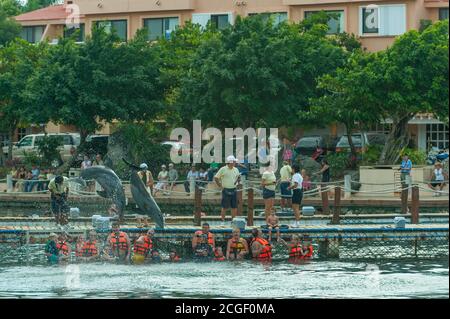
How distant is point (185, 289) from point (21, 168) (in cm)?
2622

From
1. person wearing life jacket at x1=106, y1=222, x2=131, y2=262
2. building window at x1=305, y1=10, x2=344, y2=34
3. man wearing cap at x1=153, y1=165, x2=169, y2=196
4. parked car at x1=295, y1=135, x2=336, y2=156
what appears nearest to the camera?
person wearing life jacket at x1=106, y1=222, x2=131, y2=262

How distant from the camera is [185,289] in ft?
100

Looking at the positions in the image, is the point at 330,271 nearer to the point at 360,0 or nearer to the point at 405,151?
the point at 405,151

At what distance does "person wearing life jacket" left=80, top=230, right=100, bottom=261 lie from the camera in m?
34.5

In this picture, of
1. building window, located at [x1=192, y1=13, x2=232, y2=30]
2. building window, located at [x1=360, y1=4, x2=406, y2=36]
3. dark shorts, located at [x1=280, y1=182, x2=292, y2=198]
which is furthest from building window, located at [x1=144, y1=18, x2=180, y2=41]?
dark shorts, located at [x1=280, y1=182, x2=292, y2=198]

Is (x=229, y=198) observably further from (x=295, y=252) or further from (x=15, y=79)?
(x=15, y=79)

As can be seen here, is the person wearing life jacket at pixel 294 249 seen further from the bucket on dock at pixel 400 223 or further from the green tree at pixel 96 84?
the green tree at pixel 96 84

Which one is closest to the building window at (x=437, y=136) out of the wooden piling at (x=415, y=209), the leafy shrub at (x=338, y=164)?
the leafy shrub at (x=338, y=164)

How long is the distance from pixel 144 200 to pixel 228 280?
488 cm

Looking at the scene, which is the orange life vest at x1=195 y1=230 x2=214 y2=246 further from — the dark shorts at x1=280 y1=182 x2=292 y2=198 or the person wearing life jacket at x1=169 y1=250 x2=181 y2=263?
the dark shorts at x1=280 y1=182 x2=292 y2=198

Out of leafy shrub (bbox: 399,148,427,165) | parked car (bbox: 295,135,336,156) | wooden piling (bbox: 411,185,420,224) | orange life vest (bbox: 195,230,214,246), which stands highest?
parked car (bbox: 295,135,336,156)

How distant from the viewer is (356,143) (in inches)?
2233

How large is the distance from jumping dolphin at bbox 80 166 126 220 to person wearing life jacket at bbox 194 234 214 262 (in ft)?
11.6
